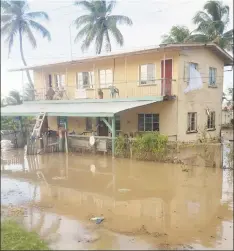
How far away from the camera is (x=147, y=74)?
15.3m

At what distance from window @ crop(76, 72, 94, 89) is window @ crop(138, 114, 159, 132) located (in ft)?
13.0

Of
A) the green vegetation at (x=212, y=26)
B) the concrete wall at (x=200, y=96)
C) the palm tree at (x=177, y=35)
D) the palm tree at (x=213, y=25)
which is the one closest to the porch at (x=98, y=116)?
the concrete wall at (x=200, y=96)

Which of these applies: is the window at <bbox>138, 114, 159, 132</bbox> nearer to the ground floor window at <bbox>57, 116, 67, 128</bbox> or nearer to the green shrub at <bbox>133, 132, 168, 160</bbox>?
the green shrub at <bbox>133, 132, 168, 160</bbox>

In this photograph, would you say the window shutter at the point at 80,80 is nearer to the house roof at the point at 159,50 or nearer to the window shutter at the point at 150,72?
the house roof at the point at 159,50

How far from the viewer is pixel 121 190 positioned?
801cm

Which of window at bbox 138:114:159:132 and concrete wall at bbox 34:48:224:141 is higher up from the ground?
concrete wall at bbox 34:48:224:141

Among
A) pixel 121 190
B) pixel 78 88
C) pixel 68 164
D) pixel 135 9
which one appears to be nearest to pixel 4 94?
pixel 135 9

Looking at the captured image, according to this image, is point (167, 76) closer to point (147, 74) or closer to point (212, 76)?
point (147, 74)

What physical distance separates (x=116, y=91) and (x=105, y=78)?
5.37ft

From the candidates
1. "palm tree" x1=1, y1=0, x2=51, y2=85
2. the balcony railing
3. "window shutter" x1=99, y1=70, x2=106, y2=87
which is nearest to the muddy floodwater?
"palm tree" x1=1, y1=0, x2=51, y2=85

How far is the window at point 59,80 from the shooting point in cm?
1894

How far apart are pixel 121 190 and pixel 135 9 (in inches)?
192

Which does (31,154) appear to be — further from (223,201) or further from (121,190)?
(223,201)

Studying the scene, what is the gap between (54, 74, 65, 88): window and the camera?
18.9m
